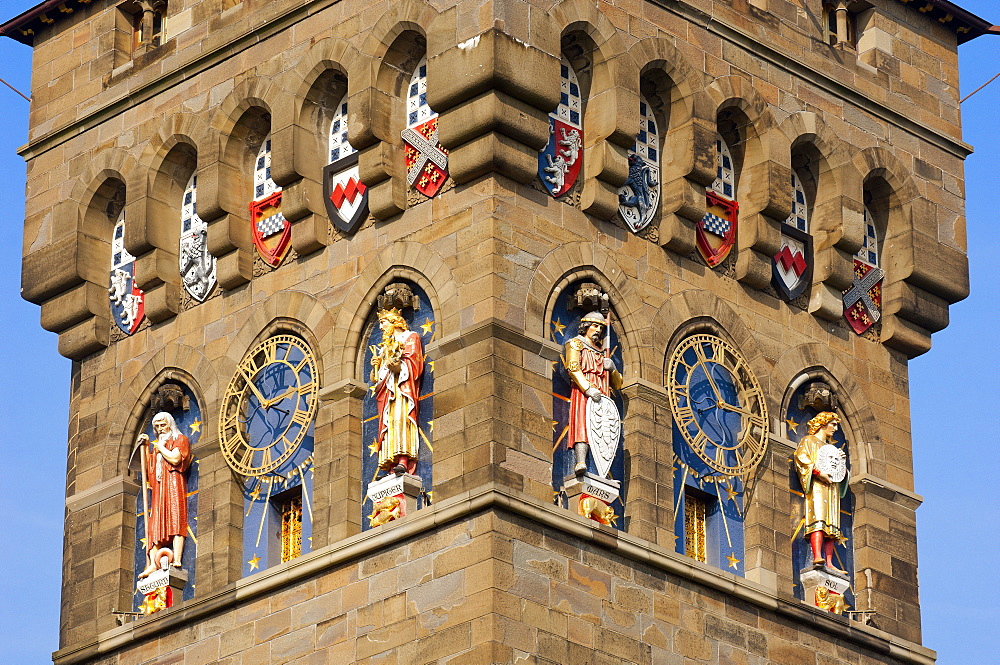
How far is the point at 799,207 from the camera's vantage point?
140 feet

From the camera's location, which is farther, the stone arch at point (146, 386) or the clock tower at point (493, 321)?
the stone arch at point (146, 386)

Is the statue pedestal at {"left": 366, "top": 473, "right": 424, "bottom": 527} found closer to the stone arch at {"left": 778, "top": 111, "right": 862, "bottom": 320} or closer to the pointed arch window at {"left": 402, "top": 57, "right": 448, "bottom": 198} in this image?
the pointed arch window at {"left": 402, "top": 57, "right": 448, "bottom": 198}

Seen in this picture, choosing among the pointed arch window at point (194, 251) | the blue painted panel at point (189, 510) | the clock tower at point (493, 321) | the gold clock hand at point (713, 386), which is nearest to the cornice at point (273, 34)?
the clock tower at point (493, 321)

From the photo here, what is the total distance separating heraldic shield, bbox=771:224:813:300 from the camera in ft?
138

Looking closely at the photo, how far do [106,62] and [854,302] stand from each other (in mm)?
9703

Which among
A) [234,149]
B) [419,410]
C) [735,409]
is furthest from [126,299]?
[735,409]

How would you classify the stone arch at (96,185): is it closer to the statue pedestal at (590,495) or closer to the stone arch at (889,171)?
the statue pedestal at (590,495)

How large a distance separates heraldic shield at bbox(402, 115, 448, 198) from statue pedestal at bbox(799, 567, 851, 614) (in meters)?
6.14

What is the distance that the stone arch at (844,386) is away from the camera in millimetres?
41688

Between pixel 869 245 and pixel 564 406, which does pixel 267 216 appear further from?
pixel 869 245

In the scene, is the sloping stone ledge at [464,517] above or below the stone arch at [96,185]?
below

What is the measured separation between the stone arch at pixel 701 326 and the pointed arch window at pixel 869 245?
258 centimetres

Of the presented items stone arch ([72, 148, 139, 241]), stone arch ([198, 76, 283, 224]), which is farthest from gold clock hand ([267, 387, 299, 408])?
stone arch ([72, 148, 139, 241])

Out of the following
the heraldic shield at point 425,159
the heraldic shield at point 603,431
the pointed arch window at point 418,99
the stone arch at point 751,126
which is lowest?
the heraldic shield at point 603,431
